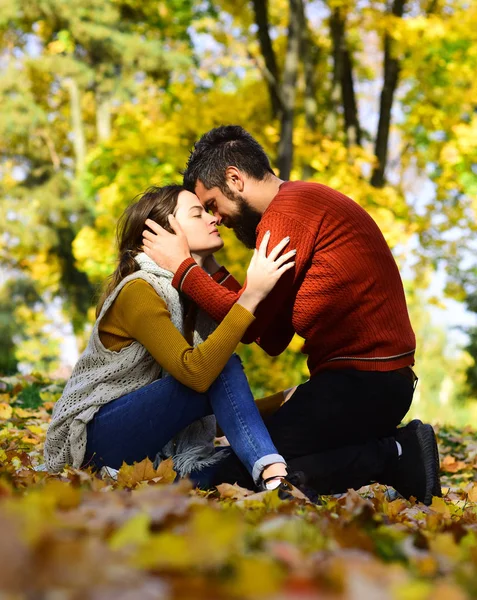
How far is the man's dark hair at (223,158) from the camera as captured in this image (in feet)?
12.0

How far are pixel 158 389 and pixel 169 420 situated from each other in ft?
0.44

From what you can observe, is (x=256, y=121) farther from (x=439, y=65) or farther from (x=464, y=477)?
(x=464, y=477)

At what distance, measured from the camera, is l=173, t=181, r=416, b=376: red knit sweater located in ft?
10.6

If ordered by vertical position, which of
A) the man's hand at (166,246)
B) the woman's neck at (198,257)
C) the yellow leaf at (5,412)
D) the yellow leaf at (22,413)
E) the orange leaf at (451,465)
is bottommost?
the orange leaf at (451,465)

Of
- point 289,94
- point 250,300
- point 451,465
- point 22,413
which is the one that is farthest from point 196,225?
point 289,94

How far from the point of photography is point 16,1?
52.3ft

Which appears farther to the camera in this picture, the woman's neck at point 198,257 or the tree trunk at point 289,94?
the tree trunk at point 289,94

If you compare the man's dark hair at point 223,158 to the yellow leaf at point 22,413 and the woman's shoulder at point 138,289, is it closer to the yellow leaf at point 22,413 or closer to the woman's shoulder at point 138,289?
the woman's shoulder at point 138,289

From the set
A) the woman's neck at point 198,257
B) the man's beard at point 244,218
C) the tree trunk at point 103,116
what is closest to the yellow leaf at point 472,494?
the man's beard at point 244,218

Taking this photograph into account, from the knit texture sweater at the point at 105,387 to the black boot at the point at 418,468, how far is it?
0.80 meters

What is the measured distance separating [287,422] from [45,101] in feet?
59.9

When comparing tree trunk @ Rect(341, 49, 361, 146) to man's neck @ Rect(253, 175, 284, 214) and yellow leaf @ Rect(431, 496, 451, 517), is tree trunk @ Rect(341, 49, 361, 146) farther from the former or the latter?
yellow leaf @ Rect(431, 496, 451, 517)

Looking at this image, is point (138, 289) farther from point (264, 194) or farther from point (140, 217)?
point (264, 194)

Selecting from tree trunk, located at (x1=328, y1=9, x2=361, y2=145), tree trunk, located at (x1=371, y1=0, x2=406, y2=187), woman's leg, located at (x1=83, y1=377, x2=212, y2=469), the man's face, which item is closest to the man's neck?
the man's face
